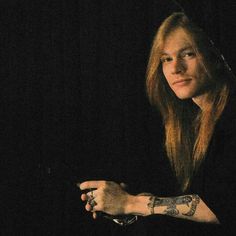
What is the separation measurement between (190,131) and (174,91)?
148mm

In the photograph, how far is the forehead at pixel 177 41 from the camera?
68.6 inches

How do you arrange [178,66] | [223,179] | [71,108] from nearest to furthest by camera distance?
[223,179] < [178,66] < [71,108]

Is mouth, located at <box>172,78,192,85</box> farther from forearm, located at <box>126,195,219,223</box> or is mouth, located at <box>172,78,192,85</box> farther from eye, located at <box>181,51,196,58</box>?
forearm, located at <box>126,195,219,223</box>

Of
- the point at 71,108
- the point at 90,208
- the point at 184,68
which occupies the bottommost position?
the point at 90,208

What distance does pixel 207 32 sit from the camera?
172cm

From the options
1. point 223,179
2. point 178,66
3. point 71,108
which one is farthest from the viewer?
point 71,108

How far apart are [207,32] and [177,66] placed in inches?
5.9

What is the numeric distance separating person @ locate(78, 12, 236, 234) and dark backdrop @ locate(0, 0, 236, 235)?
48mm

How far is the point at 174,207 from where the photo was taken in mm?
1689

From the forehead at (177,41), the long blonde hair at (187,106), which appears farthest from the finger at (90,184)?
the forehead at (177,41)

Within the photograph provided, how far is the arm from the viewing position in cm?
165

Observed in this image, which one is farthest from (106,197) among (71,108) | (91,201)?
(71,108)

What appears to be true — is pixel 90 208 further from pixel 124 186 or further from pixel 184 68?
pixel 184 68

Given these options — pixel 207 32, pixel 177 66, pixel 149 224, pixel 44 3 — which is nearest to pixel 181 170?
pixel 149 224
